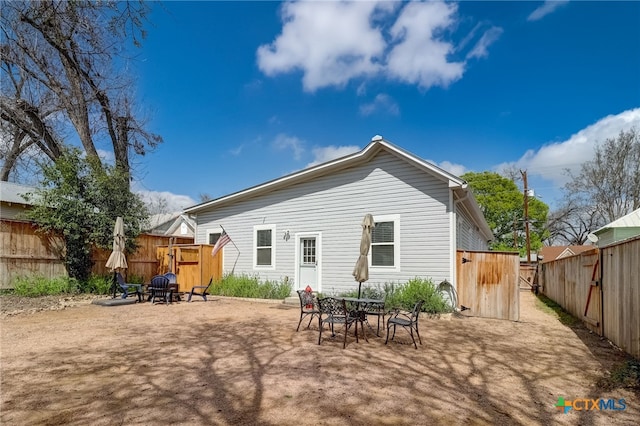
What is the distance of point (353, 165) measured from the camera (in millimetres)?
11445

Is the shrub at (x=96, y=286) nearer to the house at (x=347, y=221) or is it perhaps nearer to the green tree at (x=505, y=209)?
the house at (x=347, y=221)

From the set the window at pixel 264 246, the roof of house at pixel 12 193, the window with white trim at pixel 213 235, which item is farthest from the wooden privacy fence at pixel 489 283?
the roof of house at pixel 12 193

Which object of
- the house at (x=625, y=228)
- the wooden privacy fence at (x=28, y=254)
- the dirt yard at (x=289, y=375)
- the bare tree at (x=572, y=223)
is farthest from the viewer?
the bare tree at (x=572, y=223)

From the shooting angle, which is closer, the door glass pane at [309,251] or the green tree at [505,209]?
the door glass pane at [309,251]

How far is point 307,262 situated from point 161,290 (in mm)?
4781

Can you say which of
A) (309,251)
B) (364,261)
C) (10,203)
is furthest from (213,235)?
(364,261)

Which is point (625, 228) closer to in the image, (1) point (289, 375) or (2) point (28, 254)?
(1) point (289, 375)

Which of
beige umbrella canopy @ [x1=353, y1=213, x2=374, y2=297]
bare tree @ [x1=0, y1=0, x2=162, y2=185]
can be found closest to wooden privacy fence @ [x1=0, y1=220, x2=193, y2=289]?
bare tree @ [x1=0, y1=0, x2=162, y2=185]

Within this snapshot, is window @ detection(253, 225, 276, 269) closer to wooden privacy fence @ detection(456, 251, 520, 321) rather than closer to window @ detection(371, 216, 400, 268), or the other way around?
window @ detection(371, 216, 400, 268)

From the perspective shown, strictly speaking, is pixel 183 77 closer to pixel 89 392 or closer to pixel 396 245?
pixel 396 245

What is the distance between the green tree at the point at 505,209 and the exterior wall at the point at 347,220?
84.9ft

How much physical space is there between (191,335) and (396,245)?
6251mm

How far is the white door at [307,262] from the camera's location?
472 inches

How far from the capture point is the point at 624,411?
11.8ft
